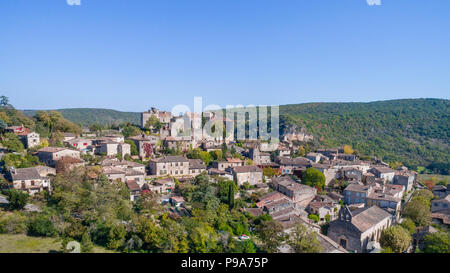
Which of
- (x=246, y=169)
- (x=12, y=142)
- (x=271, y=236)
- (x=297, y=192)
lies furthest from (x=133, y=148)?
(x=271, y=236)

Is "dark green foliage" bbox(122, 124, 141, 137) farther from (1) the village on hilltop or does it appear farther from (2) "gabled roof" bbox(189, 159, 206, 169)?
(2) "gabled roof" bbox(189, 159, 206, 169)

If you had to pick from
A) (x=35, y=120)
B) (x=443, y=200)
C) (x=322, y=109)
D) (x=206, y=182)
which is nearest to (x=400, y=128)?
(x=322, y=109)

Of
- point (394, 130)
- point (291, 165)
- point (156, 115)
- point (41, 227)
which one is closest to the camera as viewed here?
point (41, 227)

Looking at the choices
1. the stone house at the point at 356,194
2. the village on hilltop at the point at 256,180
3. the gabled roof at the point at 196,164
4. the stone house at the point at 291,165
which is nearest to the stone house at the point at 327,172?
the village on hilltop at the point at 256,180

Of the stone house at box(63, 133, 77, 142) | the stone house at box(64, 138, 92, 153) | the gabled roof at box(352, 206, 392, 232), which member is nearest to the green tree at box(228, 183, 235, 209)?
the gabled roof at box(352, 206, 392, 232)

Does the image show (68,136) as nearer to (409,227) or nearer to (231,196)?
(231,196)

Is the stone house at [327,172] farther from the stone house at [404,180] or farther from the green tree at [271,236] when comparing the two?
the green tree at [271,236]

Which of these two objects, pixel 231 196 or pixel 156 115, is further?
pixel 156 115
